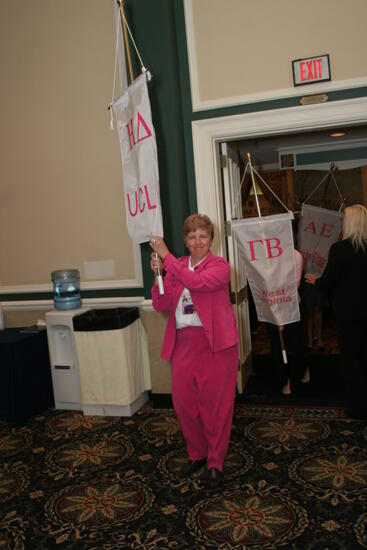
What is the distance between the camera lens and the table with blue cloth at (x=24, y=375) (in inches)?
153

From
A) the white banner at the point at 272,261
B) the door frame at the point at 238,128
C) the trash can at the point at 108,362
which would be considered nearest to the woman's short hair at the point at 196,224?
the white banner at the point at 272,261

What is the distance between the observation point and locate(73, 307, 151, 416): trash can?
3.86 m

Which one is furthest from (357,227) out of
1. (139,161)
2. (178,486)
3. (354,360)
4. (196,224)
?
(178,486)

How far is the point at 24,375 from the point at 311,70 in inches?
127

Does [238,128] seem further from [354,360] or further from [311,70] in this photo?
[354,360]

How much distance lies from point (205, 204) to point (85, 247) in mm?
1195

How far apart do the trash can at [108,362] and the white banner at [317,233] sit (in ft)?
6.55

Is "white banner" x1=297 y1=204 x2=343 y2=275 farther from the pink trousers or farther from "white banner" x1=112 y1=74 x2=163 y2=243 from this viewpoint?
the pink trousers

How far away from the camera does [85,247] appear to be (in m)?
4.32

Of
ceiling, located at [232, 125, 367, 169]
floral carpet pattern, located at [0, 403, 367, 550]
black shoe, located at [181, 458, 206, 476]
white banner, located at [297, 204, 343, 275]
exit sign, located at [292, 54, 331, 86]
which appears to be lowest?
floral carpet pattern, located at [0, 403, 367, 550]

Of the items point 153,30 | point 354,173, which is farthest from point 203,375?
point 354,173

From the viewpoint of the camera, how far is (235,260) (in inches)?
163

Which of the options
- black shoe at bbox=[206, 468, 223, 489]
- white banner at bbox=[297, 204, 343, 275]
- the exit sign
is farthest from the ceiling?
black shoe at bbox=[206, 468, 223, 489]

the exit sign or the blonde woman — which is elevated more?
the exit sign
